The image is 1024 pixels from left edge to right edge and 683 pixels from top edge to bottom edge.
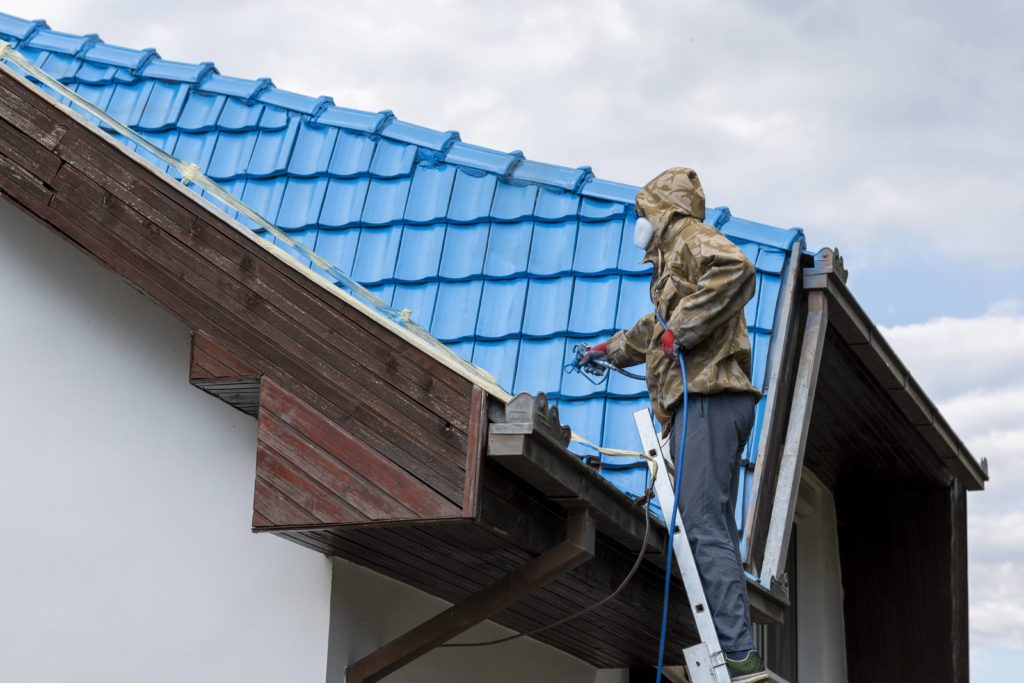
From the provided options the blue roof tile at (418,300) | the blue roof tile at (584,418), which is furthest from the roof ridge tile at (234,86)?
the blue roof tile at (584,418)

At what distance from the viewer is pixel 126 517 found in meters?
5.35

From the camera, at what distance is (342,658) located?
507 centimetres

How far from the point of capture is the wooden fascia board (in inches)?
272

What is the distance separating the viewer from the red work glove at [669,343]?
4934mm

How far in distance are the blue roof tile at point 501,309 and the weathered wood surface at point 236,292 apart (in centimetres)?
227

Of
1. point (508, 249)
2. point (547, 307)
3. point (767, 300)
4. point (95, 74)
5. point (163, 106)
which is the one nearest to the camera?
point (767, 300)

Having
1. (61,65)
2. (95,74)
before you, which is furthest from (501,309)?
(61,65)

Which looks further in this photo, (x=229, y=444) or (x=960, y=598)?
(x=960, y=598)

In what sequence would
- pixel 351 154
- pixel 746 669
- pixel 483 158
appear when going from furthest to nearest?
pixel 351 154, pixel 483 158, pixel 746 669

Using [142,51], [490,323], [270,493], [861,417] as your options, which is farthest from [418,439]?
[142,51]

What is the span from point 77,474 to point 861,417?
186 inches

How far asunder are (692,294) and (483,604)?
49.7 inches

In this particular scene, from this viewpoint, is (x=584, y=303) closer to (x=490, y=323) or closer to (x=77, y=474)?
(x=490, y=323)

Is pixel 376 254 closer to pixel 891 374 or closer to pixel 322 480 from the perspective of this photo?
pixel 891 374
